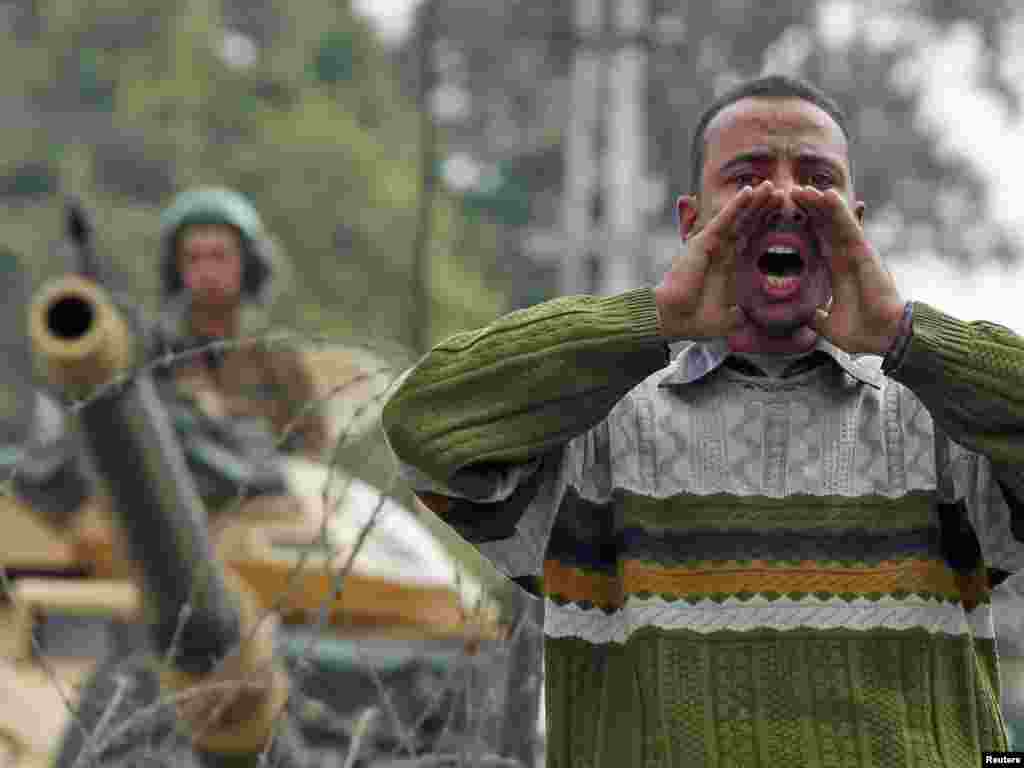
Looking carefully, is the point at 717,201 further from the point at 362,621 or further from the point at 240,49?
the point at 240,49

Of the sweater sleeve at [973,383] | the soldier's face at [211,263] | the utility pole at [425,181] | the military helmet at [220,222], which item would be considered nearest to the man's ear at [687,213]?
the sweater sleeve at [973,383]

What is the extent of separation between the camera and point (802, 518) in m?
2.46

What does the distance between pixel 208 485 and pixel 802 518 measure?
4389 mm

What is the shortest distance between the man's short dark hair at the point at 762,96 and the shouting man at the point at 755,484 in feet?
0.12

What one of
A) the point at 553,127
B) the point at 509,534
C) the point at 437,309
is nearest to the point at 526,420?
the point at 509,534

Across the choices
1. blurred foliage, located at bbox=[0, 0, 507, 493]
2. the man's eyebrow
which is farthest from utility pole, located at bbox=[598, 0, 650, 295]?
blurred foliage, located at bbox=[0, 0, 507, 493]

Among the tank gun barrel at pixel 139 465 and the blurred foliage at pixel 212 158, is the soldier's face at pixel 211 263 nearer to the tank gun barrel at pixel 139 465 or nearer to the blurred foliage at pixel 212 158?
the tank gun barrel at pixel 139 465

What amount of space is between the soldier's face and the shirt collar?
443cm

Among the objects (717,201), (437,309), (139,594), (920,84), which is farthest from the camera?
(920,84)

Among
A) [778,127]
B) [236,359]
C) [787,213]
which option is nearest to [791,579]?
[787,213]

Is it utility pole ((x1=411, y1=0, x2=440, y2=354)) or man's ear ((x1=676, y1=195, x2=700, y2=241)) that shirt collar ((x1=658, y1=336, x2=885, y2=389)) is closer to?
man's ear ((x1=676, y1=195, x2=700, y2=241))

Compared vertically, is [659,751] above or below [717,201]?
below

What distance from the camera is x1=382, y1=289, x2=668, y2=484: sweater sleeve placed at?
241 cm

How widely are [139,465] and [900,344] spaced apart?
127 inches
